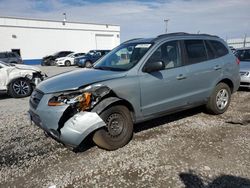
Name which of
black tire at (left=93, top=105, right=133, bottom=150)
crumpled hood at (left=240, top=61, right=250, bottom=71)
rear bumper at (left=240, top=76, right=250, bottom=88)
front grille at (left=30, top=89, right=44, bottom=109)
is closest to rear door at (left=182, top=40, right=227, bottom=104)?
black tire at (left=93, top=105, right=133, bottom=150)

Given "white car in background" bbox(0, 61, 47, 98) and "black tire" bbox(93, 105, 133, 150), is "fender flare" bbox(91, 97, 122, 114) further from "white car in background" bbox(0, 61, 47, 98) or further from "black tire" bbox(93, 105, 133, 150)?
"white car in background" bbox(0, 61, 47, 98)

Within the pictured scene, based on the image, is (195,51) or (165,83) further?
(195,51)

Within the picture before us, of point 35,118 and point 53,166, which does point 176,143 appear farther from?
point 35,118

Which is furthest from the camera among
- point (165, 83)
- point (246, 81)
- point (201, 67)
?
point (246, 81)

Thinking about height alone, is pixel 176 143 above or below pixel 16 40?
below

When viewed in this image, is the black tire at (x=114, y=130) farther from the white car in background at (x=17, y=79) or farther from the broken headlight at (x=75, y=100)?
the white car in background at (x=17, y=79)

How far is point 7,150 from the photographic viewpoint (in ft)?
13.5

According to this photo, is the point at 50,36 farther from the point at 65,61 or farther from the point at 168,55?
the point at 168,55

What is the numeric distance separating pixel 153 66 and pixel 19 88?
6.24m

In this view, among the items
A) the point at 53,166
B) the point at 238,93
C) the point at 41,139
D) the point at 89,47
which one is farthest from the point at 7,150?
the point at 89,47

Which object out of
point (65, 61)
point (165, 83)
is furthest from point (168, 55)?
point (65, 61)

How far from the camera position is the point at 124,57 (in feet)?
15.4

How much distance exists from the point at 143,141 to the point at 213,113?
2.27 m

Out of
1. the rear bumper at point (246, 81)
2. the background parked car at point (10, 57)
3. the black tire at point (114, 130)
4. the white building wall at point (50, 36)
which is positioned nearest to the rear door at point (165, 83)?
the black tire at point (114, 130)
